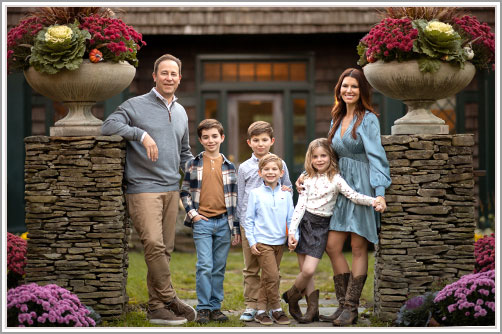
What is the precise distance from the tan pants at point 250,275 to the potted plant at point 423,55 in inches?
53.6

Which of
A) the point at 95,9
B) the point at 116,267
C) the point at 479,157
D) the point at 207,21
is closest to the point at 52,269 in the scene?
the point at 116,267

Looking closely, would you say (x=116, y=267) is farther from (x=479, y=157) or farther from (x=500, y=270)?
(x=479, y=157)

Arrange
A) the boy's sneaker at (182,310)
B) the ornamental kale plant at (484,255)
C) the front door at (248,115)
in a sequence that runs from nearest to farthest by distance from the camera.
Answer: the boy's sneaker at (182,310) < the ornamental kale plant at (484,255) < the front door at (248,115)

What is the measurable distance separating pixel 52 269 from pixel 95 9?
1.84 metres

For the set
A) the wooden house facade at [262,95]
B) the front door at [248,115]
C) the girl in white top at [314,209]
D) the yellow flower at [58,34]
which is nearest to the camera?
the yellow flower at [58,34]

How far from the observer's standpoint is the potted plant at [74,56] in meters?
4.62

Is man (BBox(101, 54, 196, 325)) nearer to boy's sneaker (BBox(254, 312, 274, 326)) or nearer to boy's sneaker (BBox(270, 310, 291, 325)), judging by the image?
boy's sneaker (BBox(254, 312, 274, 326))

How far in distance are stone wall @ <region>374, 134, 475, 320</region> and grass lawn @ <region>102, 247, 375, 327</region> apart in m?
1.09

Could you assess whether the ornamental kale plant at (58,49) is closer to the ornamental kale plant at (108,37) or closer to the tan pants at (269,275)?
the ornamental kale plant at (108,37)

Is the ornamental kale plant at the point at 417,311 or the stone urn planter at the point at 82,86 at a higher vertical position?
the stone urn planter at the point at 82,86

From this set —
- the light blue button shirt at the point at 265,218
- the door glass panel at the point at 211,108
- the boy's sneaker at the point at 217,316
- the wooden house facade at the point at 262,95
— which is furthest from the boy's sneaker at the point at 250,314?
the door glass panel at the point at 211,108

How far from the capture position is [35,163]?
15.8ft

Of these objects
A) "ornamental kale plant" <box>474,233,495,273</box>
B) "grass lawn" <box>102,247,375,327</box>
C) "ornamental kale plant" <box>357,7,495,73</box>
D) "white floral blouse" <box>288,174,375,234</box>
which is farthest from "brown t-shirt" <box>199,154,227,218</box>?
"ornamental kale plant" <box>474,233,495,273</box>

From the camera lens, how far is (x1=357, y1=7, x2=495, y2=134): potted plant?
15.4 feet
